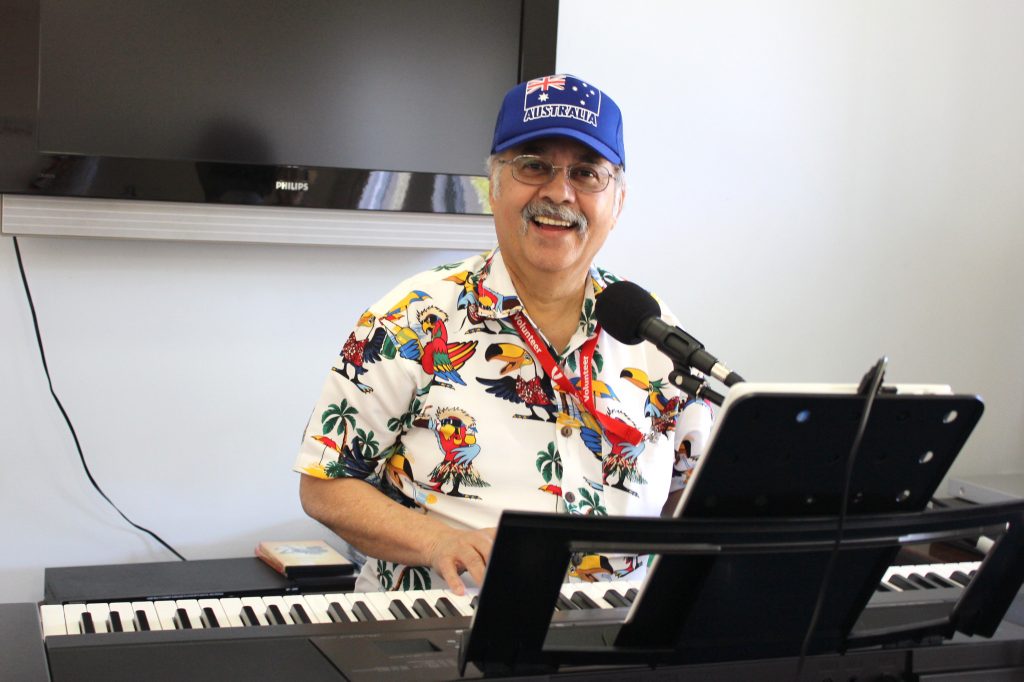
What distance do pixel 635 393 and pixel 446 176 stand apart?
102 cm

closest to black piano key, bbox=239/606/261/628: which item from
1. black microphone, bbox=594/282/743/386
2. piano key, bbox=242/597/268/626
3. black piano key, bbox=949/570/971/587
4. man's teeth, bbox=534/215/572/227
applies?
piano key, bbox=242/597/268/626

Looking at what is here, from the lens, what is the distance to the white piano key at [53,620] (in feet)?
4.10

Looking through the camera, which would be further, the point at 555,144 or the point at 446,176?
the point at 446,176

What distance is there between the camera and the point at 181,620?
1303mm

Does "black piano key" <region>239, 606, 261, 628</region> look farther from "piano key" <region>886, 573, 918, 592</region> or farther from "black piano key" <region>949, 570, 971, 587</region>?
"black piano key" <region>949, 570, 971, 587</region>

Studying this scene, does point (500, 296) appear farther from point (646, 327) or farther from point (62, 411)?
point (62, 411)

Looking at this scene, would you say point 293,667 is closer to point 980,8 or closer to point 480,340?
point 480,340

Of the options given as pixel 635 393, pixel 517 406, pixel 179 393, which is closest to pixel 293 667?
pixel 517 406

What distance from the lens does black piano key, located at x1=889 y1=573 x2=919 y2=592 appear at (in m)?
1.56

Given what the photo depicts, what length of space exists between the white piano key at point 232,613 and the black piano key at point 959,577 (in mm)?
954

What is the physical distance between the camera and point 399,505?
1.78 m

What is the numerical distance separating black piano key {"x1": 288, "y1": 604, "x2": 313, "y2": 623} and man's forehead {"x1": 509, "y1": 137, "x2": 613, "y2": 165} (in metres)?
Result: 0.88

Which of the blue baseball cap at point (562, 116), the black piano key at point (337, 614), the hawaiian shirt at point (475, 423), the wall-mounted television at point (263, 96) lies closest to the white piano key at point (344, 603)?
the black piano key at point (337, 614)

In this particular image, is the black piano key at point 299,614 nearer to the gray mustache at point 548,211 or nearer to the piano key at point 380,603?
the piano key at point 380,603
